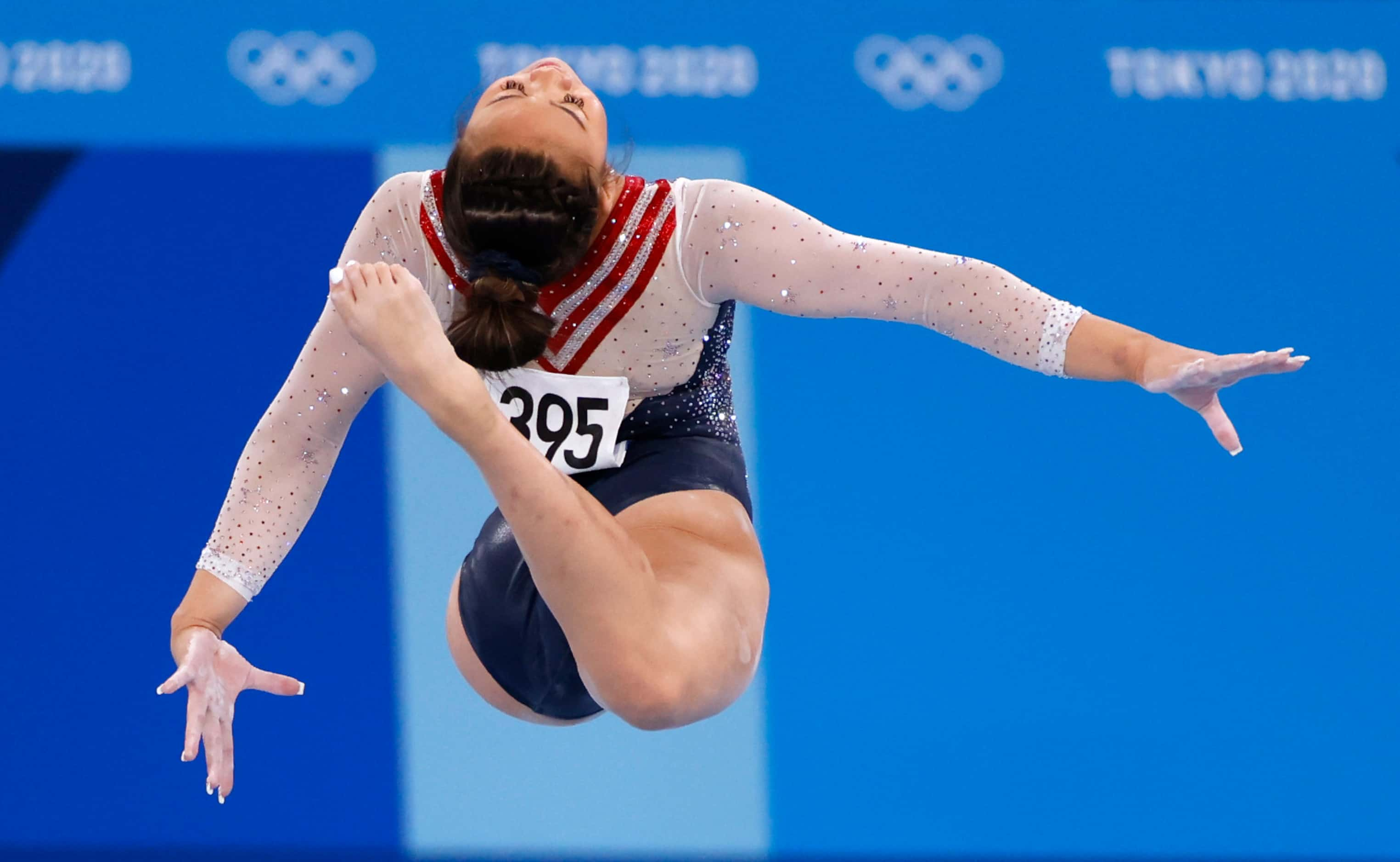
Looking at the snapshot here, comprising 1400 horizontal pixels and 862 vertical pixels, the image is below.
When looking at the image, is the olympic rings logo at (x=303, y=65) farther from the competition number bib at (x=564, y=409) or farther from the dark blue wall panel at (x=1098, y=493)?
the competition number bib at (x=564, y=409)

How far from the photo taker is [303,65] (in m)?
2.99

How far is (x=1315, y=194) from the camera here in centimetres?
309

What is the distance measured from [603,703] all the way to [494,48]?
188 centimetres

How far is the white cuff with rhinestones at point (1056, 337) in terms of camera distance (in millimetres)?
1533

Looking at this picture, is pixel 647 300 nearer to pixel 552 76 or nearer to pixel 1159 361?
pixel 552 76

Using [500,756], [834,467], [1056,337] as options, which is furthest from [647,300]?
[500,756]

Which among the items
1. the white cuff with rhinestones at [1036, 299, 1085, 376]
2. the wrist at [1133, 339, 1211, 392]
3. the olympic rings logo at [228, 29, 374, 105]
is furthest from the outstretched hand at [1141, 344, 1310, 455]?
the olympic rings logo at [228, 29, 374, 105]

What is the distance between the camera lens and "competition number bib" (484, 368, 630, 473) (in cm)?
Result: 168

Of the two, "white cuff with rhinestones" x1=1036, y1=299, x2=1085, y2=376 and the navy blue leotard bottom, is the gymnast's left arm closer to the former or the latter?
"white cuff with rhinestones" x1=1036, y1=299, x2=1085, y2=376

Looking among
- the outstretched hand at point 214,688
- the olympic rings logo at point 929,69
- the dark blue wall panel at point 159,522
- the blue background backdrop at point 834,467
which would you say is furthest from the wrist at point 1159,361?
the dark blue wall panel at point 159,522

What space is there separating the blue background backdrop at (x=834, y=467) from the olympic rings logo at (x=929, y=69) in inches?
0.6

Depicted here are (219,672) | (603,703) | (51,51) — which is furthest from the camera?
(51,51)

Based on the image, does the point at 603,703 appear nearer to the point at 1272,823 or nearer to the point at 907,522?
the point at 907,522

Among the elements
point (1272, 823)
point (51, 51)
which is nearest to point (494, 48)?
point (51, 51)
